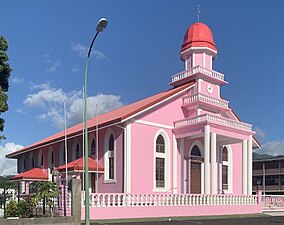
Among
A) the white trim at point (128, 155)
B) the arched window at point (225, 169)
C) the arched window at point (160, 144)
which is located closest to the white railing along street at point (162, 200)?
the white trim at point (128, 155)

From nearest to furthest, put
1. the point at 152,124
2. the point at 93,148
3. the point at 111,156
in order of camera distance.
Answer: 1. the point at 152,124
2. the point at 111,156
3. the point at 93,148

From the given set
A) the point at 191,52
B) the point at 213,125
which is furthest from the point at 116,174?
the point at 191,52

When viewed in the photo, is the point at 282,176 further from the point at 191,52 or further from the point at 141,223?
the point at 141,223

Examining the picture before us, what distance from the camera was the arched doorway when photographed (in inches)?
1137

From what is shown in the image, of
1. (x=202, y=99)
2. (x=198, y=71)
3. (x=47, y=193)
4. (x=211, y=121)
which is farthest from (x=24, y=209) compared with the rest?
(x=198, y=71)

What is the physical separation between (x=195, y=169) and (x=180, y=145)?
2606 mm

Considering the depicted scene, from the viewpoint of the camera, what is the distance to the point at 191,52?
3120 centimetres

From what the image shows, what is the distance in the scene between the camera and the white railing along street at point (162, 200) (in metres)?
20.2

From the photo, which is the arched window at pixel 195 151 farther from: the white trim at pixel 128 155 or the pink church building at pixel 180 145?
the white trim at pixel 128 155

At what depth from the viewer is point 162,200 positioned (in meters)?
22.6

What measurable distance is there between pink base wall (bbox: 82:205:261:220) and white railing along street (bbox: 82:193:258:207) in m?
0.23

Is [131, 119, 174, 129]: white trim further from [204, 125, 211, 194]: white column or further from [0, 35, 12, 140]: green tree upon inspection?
[0, 35, 12, 140]: green tree

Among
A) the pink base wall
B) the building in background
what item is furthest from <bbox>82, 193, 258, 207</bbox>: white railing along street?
the building in background

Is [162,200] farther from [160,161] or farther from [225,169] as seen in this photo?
[225,169]
